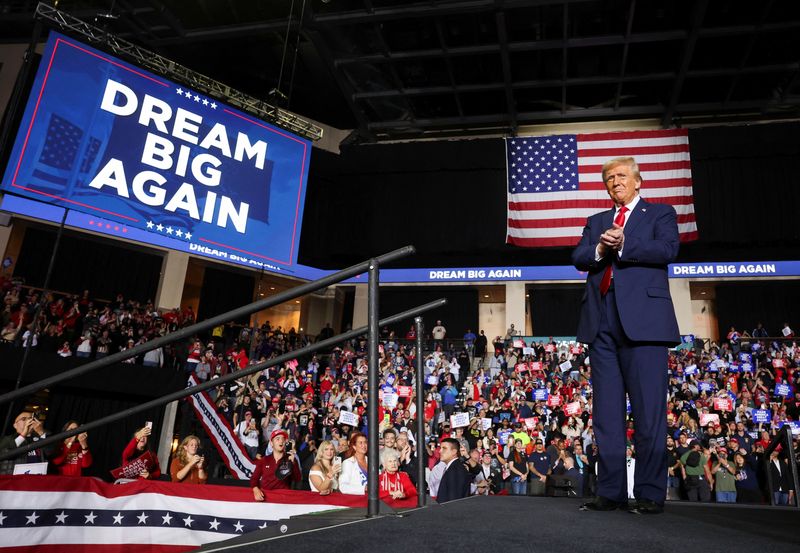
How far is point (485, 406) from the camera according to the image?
10.2 m

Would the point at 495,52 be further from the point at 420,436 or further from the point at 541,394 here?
the point at 420,436

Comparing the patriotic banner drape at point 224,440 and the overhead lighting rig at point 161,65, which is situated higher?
the overhead lighting rig at point 161,65

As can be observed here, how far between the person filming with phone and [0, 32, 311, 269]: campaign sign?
10.8ft

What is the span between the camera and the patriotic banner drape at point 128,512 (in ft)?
11.6

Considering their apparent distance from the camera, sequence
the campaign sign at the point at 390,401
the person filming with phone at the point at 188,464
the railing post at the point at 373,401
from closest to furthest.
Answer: the railing post at the point at 373,401 < the person filming with phone at the point at 188,464 < the campaign sign at the point at 390,401

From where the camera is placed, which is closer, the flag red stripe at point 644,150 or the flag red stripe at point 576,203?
the flag red stripe at point 576,203

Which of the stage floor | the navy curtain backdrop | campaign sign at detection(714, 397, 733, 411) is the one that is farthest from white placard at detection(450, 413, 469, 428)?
the navy curtain backdrop

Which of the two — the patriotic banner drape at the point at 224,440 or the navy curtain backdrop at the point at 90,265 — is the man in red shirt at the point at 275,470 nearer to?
the patriotic banner drape at the point at 224,440

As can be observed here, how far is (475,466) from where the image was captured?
7383mm

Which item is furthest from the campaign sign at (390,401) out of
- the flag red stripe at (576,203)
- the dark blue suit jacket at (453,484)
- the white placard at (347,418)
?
the flag red stripe at (576,203)

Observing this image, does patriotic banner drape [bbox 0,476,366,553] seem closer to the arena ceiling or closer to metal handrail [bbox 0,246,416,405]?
metal handrail [bbox 0,246,416,405]

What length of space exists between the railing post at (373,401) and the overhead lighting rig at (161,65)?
8.22 metres

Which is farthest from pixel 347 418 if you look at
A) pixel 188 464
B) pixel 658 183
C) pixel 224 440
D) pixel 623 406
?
pixel 658 183

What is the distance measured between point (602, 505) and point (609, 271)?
95cm
